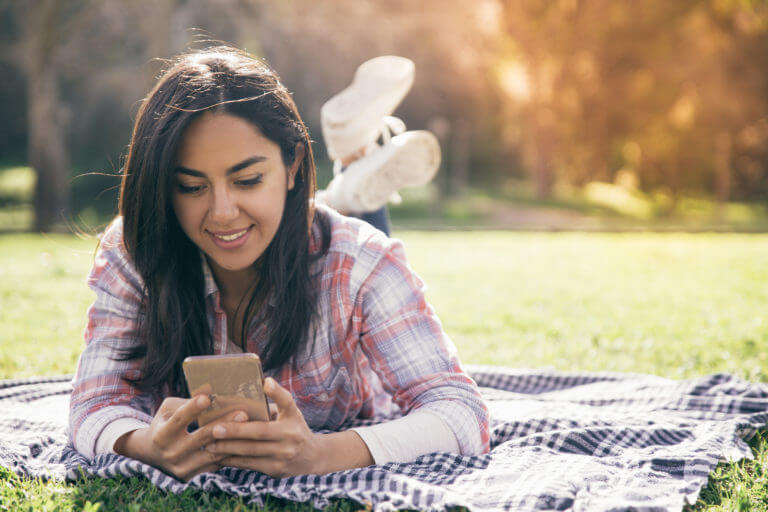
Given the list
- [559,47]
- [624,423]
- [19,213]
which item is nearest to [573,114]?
[559,47]

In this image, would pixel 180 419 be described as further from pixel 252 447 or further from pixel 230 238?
pixel 230 238

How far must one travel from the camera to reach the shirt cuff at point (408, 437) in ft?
7.04

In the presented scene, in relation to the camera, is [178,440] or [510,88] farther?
[510,88]

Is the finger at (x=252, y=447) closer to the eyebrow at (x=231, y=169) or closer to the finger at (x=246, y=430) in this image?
the finger at (x=246, y=430)

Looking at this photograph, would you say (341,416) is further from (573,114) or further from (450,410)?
(573,114)

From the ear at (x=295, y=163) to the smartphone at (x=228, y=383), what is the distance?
70 cm

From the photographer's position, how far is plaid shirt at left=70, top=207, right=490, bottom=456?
226 centimetres

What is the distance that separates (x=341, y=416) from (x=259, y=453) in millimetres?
737

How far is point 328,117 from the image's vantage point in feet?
13.0

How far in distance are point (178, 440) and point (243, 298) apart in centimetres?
57

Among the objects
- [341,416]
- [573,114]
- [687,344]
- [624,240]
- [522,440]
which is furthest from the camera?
[573,114]

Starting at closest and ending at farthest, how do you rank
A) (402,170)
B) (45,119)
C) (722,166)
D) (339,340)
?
(339,340), (402,170), (45,119), (722,166)

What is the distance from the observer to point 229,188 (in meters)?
2.14

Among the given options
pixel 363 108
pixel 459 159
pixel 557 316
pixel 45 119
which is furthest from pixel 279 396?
pixel 459 159
